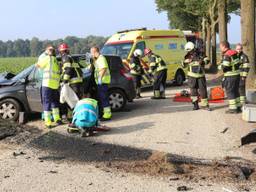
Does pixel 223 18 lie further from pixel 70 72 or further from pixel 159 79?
pixel 70 72

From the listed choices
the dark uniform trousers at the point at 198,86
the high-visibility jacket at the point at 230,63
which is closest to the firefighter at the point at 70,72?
the dark uniform trousers at the point at 198,86

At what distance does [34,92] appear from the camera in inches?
465

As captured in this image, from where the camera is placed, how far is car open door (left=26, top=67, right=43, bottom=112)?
11820mm

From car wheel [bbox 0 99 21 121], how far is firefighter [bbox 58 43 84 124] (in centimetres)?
146

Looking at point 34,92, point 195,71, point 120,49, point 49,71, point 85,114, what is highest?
point 120,49

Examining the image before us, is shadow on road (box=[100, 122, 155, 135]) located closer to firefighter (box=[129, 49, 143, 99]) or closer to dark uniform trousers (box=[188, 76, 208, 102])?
dark uniform trousers (box=[188, 76, 208, 102])

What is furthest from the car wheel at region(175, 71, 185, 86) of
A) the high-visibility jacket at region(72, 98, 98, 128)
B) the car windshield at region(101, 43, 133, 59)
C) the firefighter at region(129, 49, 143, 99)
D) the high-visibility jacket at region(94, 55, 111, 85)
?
the high-visibility jacket at region(72, 98, 98, 128)

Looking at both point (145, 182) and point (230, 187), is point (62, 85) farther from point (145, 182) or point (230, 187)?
point (230, 187)

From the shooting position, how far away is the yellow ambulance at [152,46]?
1852cm

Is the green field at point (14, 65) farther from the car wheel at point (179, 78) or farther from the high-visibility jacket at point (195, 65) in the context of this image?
the high-visibility jacket at point (195, 65)

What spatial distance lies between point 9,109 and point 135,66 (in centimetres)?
586

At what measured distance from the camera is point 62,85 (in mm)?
11305

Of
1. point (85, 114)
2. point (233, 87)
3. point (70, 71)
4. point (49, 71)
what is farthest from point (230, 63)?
point (49, 71)

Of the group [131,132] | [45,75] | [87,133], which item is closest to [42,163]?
[87,133]
